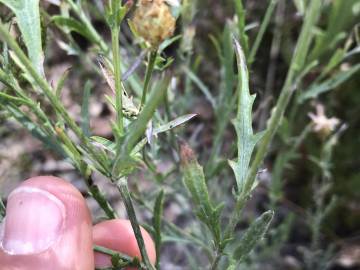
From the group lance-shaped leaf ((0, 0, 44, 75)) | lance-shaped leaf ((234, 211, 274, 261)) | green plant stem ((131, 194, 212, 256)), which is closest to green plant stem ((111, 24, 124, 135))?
lance-shaped leaf ((0, 0, 44, 75))

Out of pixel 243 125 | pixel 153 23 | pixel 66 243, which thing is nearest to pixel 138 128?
pixel 153 23

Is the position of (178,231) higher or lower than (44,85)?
lower

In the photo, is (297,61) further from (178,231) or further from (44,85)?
(178,231)

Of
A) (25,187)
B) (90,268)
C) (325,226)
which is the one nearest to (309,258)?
(325,226)

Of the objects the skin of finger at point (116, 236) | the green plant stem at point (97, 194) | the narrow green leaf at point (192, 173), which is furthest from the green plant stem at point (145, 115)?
the skin of finger at point (116, 236)

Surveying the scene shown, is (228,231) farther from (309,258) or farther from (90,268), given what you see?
(309,258)

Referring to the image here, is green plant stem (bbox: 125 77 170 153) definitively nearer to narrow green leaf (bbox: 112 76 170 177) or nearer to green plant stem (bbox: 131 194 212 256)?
narrow green leaf (bbox: 112 76 170 177)
